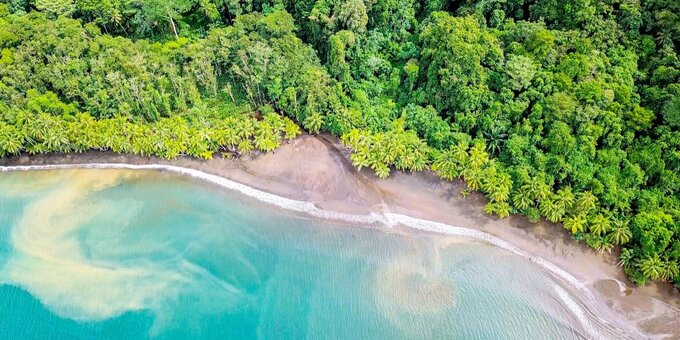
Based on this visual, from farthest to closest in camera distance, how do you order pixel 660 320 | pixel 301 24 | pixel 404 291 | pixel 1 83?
pixel 301 24, pixel 1 83, pixel 404 291, pixel 660 320

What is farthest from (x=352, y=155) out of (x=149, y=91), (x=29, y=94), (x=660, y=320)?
(x=29, y=94)

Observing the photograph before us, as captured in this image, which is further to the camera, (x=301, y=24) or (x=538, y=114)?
(x=301, y=24)

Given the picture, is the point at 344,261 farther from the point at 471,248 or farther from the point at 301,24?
the point at 301,24

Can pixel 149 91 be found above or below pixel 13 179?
above

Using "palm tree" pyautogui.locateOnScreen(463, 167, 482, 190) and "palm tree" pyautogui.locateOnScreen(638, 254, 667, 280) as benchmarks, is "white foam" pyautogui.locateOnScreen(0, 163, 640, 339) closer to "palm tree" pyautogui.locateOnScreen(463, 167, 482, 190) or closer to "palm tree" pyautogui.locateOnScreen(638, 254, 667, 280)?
"palm tree" pyautogui.locateOnScreen(463, 167, 482, 190)

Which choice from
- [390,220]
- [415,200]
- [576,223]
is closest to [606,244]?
[576,223]

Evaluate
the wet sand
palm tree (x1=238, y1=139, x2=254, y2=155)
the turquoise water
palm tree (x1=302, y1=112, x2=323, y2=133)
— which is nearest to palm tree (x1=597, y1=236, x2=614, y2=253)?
the wet sand

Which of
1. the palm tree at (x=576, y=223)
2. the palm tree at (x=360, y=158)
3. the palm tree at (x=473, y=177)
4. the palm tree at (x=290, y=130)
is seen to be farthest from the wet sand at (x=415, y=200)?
the palm tree at (x=576, y=223)

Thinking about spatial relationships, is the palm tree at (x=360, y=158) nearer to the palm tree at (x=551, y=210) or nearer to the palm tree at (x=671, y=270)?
the palm tree at (x=551, y=210)
